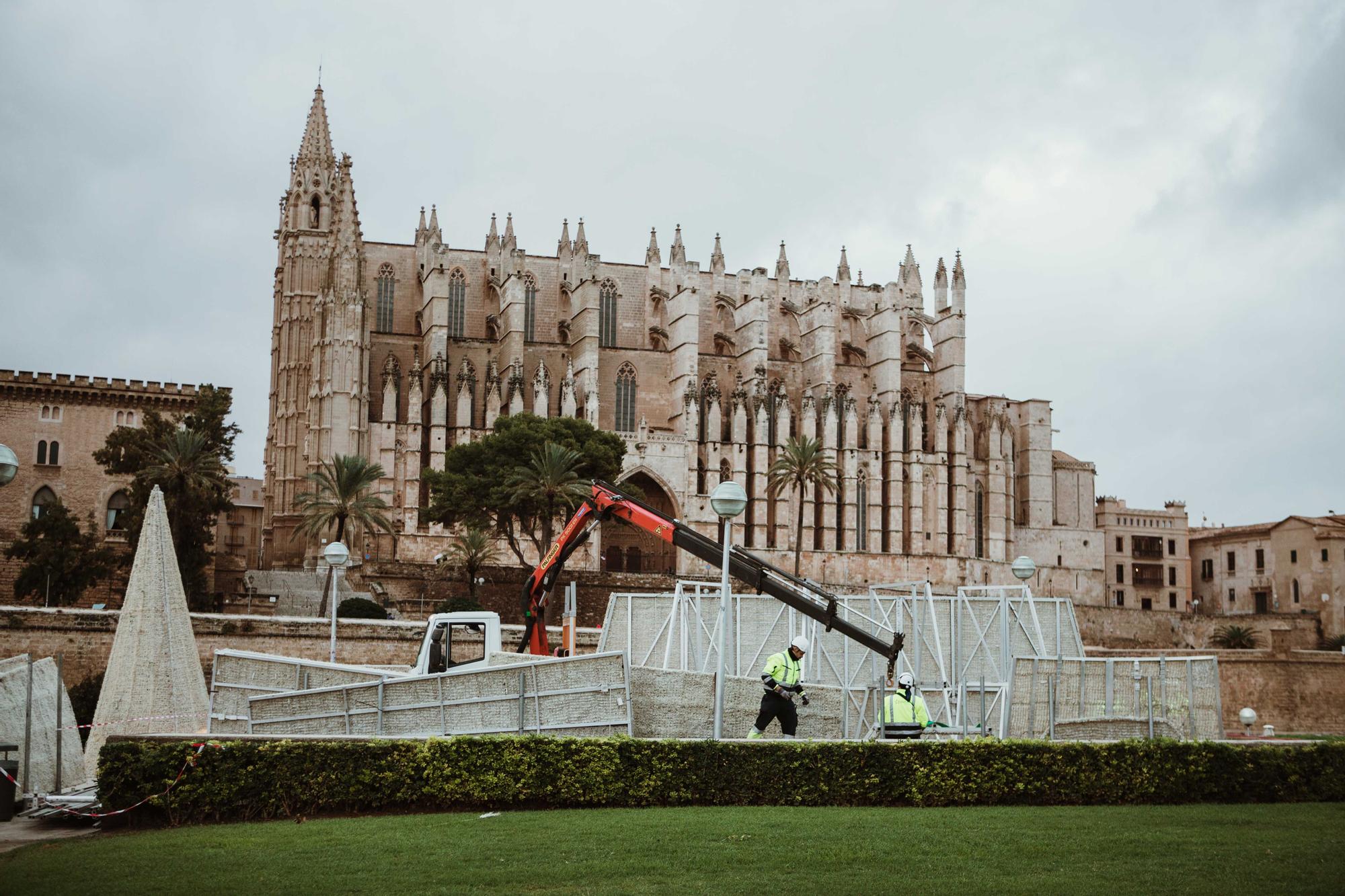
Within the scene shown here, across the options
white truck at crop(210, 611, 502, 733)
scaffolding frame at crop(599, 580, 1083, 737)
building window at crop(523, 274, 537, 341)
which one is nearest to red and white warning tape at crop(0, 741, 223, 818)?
white truck at crop(210, 611, 502, 733)

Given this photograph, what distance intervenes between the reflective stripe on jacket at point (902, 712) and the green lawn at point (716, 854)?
239cm

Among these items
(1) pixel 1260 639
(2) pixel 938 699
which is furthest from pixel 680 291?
(2) pixel 938 699

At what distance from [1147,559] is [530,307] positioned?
37.2 m

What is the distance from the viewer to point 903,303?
79.3m

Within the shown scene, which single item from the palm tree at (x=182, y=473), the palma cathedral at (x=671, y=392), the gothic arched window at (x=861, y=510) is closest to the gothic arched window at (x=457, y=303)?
the palma cathedral at (x=671, y=392)

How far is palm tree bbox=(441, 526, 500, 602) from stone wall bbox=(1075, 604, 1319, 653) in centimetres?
2661

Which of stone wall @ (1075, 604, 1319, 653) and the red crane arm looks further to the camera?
stone wall @ (1075, 604, 1319, 653)

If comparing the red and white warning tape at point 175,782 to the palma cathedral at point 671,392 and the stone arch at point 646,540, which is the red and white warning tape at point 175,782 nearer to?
the palma cathedral at point 671,392

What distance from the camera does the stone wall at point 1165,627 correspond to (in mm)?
59031

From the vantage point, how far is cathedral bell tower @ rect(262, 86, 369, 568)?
56.5m

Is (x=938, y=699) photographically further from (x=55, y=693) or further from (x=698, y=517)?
(x=698, y=517)

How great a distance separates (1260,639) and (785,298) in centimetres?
3035

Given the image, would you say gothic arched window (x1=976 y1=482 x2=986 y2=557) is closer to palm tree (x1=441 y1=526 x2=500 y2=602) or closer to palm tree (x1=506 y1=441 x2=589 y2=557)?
palm tree (x1=441 y1=526 x2=500 y2=602)

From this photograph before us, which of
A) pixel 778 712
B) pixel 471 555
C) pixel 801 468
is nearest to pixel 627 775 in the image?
pixel 778 712
